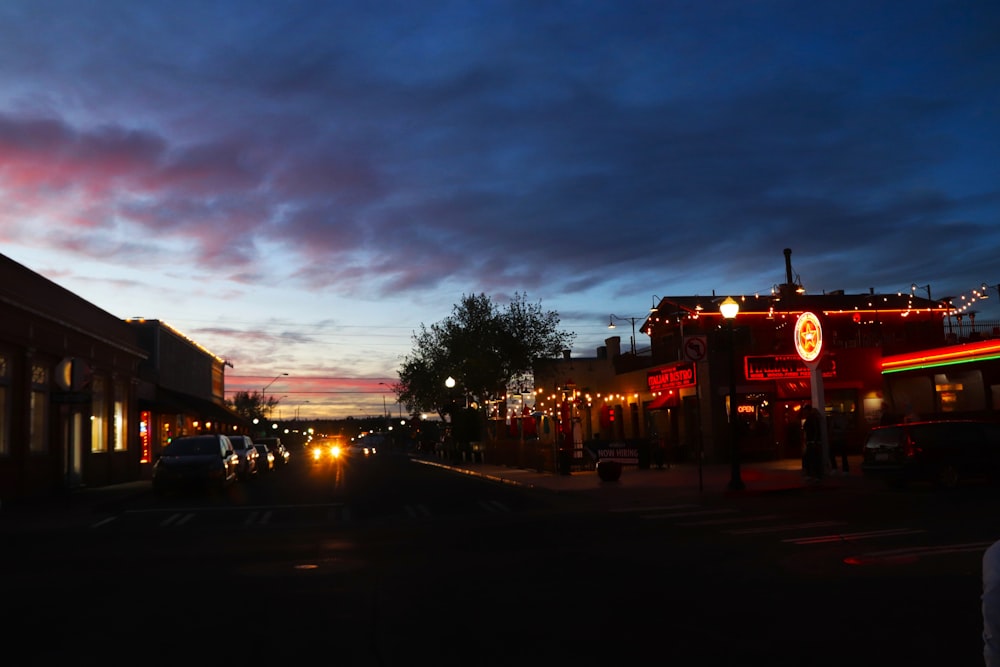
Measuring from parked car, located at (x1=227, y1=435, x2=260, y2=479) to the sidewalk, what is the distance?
8.47 meters

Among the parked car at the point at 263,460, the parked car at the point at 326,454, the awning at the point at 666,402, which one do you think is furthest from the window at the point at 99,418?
the parked car at the point at 326,454

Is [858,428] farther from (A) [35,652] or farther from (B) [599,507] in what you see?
(A) [35,652]

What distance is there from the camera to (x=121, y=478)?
35.3 metres

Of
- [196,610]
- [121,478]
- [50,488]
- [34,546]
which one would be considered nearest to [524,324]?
[121,478]

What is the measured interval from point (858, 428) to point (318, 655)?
108ft

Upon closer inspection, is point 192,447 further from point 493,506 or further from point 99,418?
point 493,506

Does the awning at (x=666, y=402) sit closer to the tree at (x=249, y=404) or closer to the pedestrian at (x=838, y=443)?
the pedestrian at (x=838, y=443)

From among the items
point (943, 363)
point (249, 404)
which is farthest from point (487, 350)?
point (249, 404)

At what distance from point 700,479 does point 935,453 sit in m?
5.09

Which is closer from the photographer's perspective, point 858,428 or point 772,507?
point 772,507

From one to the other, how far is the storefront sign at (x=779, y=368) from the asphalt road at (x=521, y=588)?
55.2 ft

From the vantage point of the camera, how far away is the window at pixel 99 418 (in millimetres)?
32594

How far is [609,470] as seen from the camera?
2561cm

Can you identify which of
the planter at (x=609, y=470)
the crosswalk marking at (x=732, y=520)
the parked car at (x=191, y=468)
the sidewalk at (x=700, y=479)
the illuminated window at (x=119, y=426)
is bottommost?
the sidewalk at (x=700, y=479)
